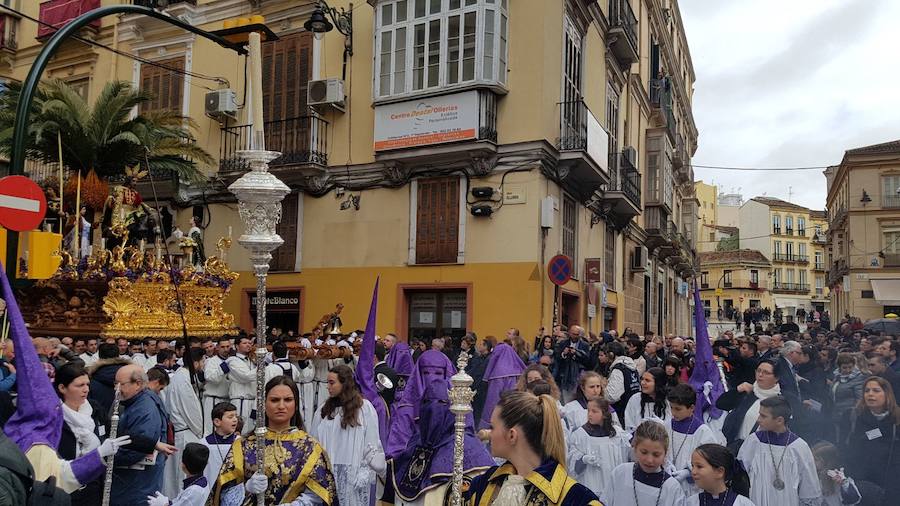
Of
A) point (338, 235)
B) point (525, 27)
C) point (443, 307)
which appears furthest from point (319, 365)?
point (525, 27)

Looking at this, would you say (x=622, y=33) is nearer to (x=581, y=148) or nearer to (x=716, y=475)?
(x=581, y=148)

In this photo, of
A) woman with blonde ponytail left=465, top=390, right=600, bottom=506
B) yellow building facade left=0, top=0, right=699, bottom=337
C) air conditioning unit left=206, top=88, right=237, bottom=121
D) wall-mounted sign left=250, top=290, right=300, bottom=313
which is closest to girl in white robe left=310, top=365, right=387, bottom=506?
woman with blonde ponytail left=465, top=390, right=600, bottom=506

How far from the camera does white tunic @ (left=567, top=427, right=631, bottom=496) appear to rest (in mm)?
6633

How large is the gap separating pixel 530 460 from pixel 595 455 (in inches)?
138

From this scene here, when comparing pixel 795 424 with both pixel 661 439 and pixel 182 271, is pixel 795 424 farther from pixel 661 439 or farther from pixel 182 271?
pixel 182 271

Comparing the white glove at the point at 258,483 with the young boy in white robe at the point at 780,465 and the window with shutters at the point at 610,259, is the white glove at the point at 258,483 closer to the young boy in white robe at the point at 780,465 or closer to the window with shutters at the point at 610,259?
the young boy in white robe at the point at 780,465

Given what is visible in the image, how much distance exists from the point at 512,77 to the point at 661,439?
13.2 meters

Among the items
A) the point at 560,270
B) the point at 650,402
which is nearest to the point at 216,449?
the point at 650,402

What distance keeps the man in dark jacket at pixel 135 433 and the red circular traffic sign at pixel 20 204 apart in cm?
261

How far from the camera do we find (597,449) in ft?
21.9

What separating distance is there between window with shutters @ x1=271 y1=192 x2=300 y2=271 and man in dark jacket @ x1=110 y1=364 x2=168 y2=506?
14.1 metres

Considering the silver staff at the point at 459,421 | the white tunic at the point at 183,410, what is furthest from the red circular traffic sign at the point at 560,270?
the silver staff at the point at 459,421

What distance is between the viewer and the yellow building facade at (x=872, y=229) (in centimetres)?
4462

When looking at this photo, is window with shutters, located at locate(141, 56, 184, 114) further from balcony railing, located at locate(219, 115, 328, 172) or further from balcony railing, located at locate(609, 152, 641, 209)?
balcony railing, located at locate(609, 152, 641, 209)
